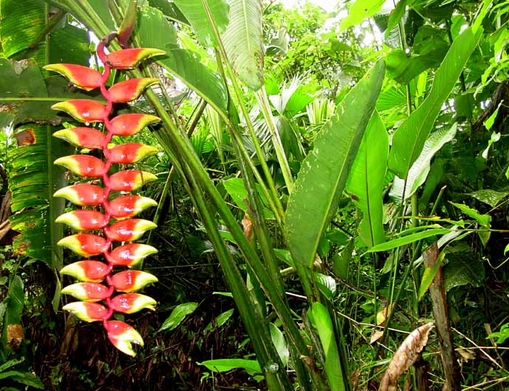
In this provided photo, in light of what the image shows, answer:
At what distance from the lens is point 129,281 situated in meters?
0.47

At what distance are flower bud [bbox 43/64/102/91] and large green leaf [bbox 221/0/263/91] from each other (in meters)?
0.21

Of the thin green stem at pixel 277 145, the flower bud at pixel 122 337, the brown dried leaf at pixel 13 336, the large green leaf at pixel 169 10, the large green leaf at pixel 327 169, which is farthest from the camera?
the brown dried leaf at pixel 13 336

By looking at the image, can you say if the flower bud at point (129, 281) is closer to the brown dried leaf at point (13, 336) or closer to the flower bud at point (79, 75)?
the flower bud at point (79, 75)

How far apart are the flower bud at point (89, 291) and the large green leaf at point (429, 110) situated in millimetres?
497

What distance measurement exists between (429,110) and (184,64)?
36 cm

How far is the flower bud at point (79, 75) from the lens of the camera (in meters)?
0.48

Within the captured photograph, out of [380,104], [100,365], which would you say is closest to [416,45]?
[380,104]

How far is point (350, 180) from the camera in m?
0.76

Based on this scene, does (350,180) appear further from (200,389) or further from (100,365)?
(100,365)

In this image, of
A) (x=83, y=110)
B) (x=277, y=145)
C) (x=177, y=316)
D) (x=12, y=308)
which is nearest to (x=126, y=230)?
(x=83, y=110)

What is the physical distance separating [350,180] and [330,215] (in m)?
0.14

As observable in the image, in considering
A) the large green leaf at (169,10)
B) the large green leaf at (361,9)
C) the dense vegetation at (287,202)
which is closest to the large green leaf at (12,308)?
the dense vegetation at (287,202)

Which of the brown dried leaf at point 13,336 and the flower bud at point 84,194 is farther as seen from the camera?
the brown dried leaf at point 13,336

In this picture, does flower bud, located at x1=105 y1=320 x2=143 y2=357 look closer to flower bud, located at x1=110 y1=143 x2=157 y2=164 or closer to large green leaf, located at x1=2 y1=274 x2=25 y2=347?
flower bud, located at x1=110 y1=143 x2=157 y2=164
